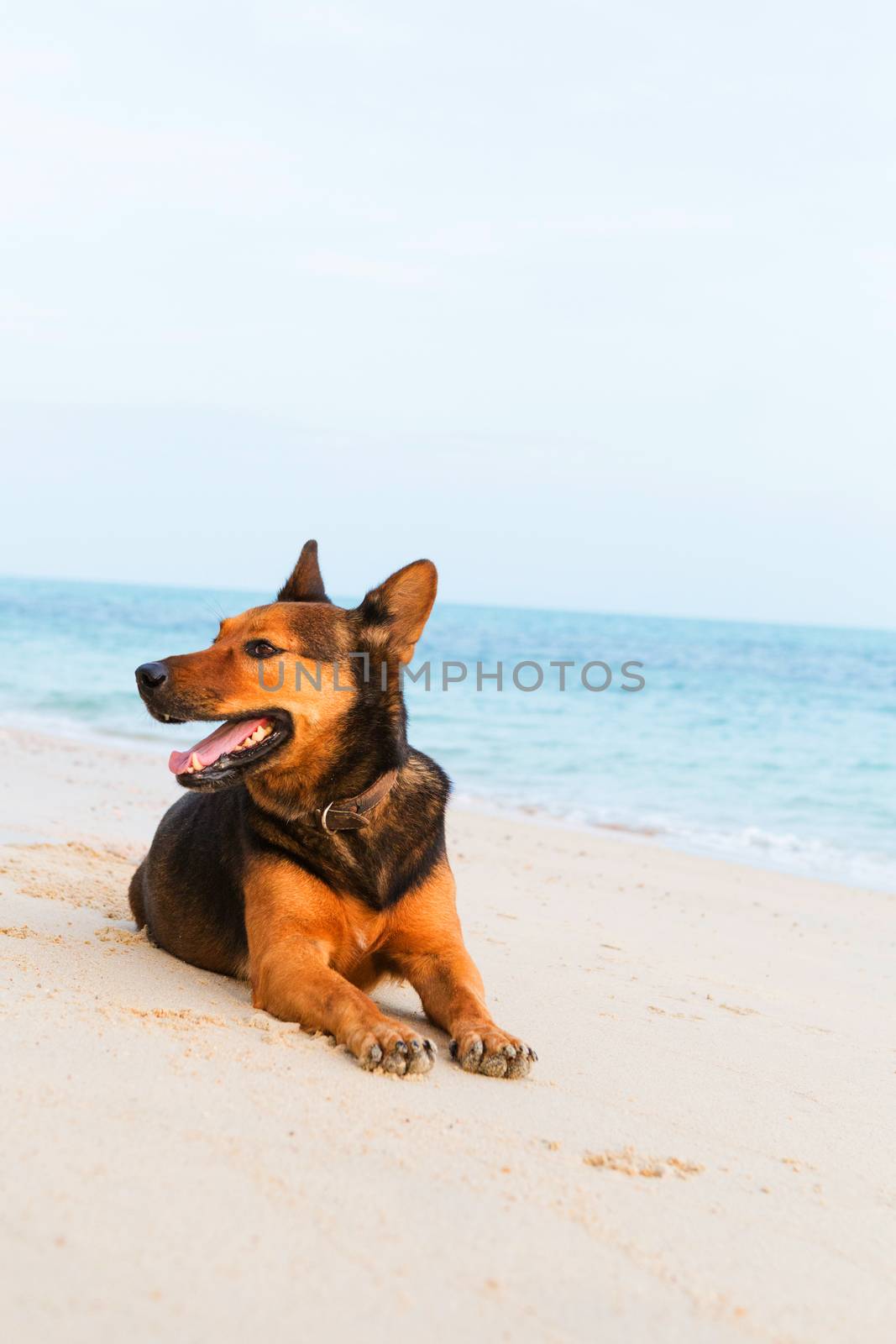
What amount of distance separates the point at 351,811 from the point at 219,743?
0.53 metres

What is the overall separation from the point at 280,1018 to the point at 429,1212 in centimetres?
148

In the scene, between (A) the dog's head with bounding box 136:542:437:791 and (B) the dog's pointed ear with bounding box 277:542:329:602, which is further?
(B) the dog's pointed ear with bounding box 277:542:329:602

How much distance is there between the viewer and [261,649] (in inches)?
165

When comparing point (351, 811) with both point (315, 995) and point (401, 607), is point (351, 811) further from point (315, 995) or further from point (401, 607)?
point (401, 607)

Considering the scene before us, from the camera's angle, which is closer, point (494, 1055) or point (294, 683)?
point (494, 1055)

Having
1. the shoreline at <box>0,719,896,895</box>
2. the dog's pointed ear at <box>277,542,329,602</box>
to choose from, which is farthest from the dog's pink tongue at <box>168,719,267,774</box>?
the shoreline at <box>0,719,896,895</box>

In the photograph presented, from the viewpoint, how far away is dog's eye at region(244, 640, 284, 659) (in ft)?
13.7

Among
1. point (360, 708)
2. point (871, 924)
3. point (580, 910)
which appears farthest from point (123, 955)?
point (871, 924)

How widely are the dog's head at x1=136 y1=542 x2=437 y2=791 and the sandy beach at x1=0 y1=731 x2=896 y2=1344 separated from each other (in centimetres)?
86

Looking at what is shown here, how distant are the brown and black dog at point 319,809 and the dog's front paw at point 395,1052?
32cm

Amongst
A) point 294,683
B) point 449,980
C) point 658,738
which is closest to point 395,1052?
point 449,980

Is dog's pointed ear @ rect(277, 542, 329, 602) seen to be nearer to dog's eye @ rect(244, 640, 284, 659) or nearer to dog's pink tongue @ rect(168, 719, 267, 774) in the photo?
dog's eye @ rect(244, 640, 284, 659)

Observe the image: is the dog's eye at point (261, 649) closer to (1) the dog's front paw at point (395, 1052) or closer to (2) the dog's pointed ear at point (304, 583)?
(2) the dog's pointed ear at point (304, 583)

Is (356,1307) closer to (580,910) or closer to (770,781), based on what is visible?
(580,910)
